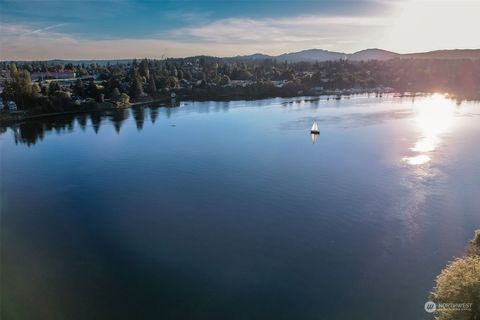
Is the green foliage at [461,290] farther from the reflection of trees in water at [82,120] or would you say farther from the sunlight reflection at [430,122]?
the reflection of trees in water at [82,120]

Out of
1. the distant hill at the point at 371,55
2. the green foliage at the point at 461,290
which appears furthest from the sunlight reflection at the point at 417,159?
the distant hill at the point at 371,55

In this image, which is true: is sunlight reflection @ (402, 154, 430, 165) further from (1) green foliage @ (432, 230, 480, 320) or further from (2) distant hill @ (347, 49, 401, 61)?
(2) distant hill @ (347, 49, 401, 61)

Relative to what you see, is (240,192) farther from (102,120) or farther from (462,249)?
(102,120)

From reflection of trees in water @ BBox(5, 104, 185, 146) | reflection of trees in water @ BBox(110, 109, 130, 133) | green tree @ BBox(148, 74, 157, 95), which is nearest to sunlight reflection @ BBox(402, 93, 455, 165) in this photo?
reflection of trees in water @ BBox(5, 104, 185, 146)

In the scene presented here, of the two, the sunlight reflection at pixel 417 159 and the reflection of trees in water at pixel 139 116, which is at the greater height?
the reflection of trees in water at pixel 139 116

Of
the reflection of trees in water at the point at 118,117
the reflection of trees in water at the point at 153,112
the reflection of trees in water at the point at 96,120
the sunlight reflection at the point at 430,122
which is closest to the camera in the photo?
the sunlight reflection at the point at 430,122

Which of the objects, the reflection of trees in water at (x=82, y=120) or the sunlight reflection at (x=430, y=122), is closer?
the sunlight reflection at (x=430, y=122)

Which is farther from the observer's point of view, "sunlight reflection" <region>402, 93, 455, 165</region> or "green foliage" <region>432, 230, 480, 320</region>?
"sunlight reflection" <region>402, 93, 455, 165</region>
